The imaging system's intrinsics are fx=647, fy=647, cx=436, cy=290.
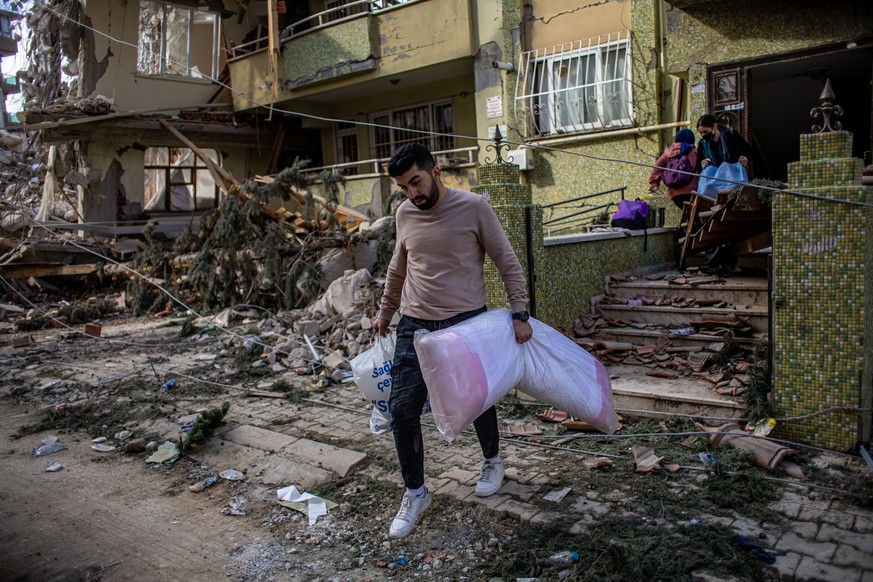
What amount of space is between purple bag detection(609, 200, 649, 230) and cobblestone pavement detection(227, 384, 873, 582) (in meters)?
4.44

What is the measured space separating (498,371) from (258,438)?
2817 mm

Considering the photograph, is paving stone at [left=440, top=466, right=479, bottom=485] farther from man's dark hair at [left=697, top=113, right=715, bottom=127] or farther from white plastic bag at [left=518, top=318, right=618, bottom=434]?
man's dark hair at [left=697, top=113, right=715, bottom=127]

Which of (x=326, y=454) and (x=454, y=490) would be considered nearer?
(x=454, y=490)

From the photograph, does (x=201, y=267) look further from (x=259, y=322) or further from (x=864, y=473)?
(x=864, y=473)

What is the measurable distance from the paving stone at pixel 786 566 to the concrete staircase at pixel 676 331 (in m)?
1.79

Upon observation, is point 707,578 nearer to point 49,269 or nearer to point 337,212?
point 337,212

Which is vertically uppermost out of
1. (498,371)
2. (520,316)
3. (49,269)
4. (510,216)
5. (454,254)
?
(510,216)

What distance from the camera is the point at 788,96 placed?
1213 cm

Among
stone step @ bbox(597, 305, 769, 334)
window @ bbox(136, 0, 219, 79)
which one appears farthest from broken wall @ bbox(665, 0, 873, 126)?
window @ bbox(136, 0, 219, 79)

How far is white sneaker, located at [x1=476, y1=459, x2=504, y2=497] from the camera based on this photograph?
13.1ft

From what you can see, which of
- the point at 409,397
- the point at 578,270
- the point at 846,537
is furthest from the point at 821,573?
the point at 578,270

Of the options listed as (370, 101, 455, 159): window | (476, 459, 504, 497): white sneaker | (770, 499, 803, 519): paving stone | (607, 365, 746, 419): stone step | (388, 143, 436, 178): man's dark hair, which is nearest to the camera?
(388, 143, 436, 178): man's dark hair

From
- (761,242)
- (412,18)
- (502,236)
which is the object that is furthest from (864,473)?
(412,18)

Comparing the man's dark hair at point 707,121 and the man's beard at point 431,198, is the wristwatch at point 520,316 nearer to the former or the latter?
the man's beard at point 431,198
